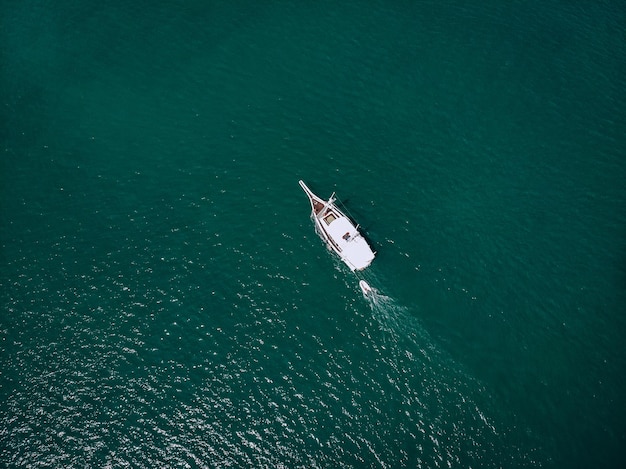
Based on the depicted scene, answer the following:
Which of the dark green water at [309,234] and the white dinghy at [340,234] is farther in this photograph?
the white dinghy at [340,234]

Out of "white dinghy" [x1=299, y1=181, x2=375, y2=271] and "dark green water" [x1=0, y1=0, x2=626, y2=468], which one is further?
"white dinghy" [x1=299, y1=181, x2=375, y2=271]

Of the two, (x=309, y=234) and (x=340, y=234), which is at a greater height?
(x=340, y=234)

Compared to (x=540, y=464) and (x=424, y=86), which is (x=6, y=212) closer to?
(x=424, y=86)

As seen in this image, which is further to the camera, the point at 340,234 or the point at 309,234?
the point at 309,234

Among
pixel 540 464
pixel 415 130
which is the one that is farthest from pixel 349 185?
pixel 540 464
